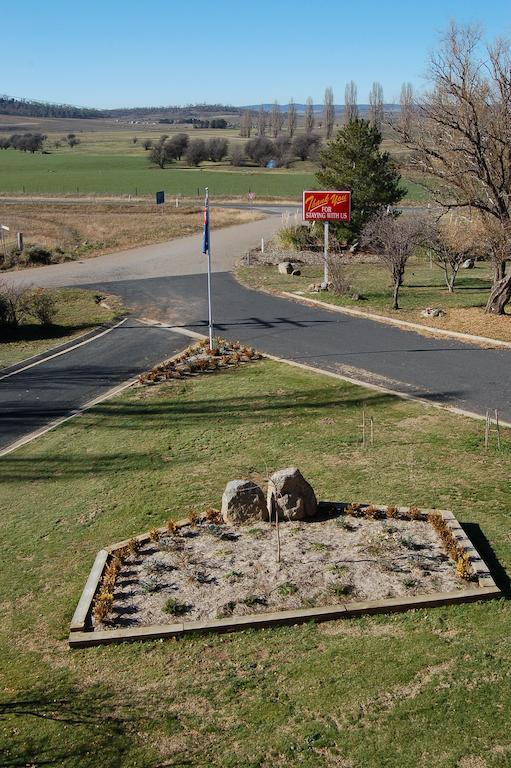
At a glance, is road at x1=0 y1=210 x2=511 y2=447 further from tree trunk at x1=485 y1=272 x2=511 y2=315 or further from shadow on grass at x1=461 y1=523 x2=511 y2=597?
shadow on grass at x1=461 y1=523 x2=511 y2=597

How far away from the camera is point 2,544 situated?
1110cm

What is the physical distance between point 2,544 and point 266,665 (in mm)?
5149

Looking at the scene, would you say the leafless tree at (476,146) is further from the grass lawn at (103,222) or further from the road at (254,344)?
the grass lawn at (103,222)

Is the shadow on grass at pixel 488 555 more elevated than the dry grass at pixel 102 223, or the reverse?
the dry grass at pixel 102 223

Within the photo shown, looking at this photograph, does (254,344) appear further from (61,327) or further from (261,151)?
(261,151)

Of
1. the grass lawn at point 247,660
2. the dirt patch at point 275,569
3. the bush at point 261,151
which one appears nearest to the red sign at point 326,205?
the grass lawn at point 247,660

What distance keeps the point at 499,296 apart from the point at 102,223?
35226mm

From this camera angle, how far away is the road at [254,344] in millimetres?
17438

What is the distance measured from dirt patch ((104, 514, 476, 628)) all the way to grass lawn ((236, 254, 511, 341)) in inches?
519

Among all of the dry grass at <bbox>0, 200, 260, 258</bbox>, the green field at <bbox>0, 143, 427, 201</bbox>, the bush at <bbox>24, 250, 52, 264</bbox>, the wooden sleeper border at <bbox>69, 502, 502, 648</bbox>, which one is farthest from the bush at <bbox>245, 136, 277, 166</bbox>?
the wooden sleeper border at <bbox>69, 502, 502, 648</bbox>

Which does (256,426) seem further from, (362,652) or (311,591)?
(362,652)

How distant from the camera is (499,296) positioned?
2472cm

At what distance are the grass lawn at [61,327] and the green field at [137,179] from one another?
42825 millimetres

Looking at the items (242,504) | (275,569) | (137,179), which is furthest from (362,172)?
(137,179)
